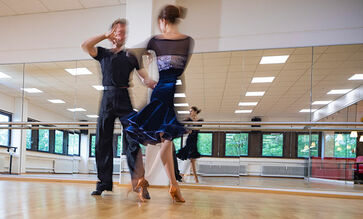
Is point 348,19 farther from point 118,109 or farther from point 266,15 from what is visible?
point 118,109

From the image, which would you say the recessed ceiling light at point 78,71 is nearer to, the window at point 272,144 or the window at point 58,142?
the window at point 58,142

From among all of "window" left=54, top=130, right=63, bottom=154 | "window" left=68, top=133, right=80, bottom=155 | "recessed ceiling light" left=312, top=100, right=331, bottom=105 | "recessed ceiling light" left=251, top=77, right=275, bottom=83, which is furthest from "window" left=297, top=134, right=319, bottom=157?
"window" left=54, top=130, right=63, bottom=154

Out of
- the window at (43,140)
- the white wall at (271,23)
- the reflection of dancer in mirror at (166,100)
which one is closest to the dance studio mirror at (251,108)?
the white wall at (271,23)

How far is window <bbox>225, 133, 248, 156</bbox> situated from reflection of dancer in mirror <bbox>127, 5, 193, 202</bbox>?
180 cm

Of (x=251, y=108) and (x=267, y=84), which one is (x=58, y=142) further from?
(x=267, y=84)

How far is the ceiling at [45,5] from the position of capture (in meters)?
4.60

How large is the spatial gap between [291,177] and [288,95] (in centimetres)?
104

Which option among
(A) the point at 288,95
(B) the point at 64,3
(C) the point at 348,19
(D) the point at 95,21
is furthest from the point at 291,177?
(B) the point at 64,3

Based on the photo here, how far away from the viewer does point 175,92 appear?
199 centimetres

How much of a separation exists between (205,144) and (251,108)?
81 cm

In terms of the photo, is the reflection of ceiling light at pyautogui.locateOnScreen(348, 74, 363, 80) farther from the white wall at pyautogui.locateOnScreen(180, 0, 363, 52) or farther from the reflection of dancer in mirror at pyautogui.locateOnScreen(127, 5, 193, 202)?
the reflection of dancer in mirror at pyautogui.locateOnScreen(127, 5, 193, 202)

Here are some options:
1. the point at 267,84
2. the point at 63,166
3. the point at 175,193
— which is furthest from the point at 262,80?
the point at 63,166

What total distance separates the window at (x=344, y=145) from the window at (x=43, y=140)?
16.0 feet

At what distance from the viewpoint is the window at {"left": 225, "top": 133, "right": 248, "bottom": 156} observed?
12.0 ft
